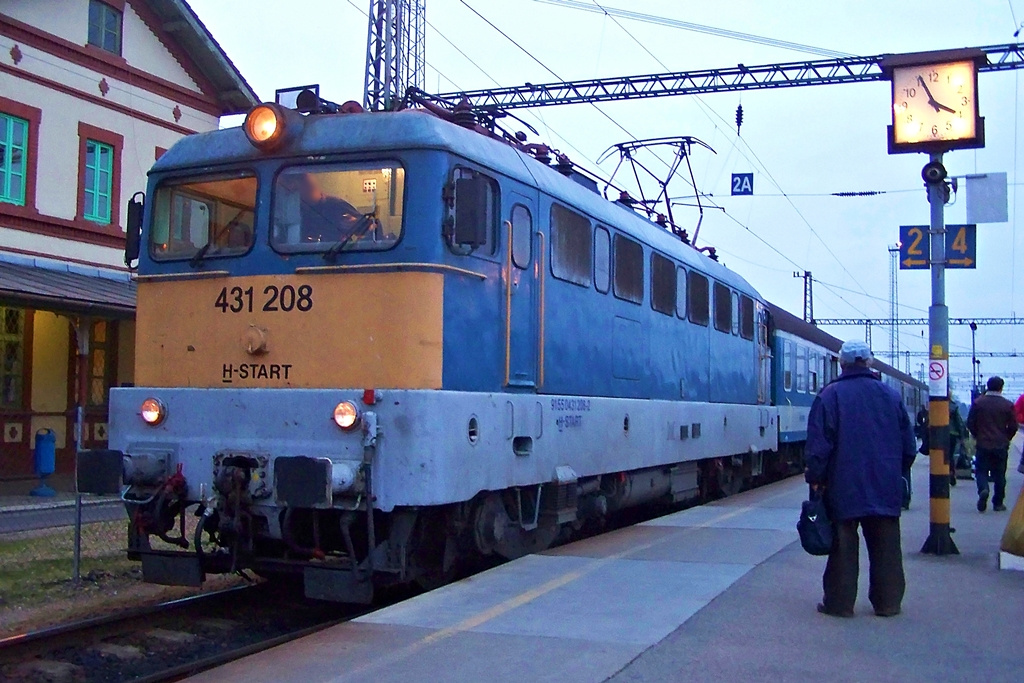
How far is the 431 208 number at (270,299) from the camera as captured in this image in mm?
7336

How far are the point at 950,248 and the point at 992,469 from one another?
15.0 ft

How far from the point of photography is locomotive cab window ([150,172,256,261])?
25.5 ft

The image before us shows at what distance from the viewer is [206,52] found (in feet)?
67.7

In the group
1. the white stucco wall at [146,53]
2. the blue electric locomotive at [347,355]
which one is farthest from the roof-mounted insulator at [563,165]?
the white stucco wall at [146,53]

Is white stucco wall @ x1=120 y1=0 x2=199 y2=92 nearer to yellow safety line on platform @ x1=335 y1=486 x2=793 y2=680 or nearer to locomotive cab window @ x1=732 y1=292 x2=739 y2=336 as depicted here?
locomotive cab window @ x1=732 y1=292 x2=739 y2=336

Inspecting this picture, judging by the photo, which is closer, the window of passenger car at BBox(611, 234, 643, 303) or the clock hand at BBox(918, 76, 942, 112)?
the clock hand at BBox(918, 76, 942, 112)

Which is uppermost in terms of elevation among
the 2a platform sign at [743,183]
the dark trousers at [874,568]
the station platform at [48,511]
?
the 2a platform sign at [743,183]

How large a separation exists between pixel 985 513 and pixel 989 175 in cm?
488

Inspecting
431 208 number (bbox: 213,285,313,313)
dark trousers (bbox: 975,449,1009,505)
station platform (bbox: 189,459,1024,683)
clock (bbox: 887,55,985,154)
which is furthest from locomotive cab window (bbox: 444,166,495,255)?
dark trousers (bbox: 975,449,1009,505)

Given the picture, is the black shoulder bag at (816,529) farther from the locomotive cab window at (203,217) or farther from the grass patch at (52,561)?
the grass patch at (52,561)

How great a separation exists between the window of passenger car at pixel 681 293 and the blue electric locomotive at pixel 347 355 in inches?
146

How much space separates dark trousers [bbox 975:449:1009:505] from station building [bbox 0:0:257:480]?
12.3 meters

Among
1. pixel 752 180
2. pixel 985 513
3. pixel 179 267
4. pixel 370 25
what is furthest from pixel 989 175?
pixel 752 180

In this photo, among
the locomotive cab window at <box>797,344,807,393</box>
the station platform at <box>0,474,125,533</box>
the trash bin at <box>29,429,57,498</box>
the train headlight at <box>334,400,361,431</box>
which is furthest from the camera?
the locomotive cab window at <box>797,344,807,393</box>
